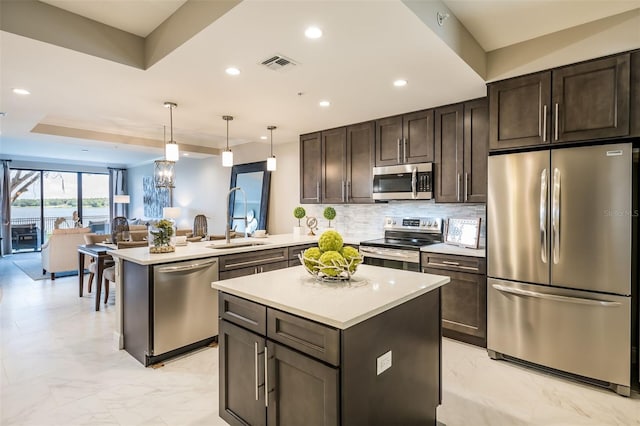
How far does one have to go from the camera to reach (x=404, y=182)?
3.80 metres

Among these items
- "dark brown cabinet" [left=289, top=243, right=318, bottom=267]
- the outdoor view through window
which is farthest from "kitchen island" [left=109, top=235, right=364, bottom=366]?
the outdoor view through window

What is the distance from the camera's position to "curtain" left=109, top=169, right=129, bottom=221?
35.8 ft

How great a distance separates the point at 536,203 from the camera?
2.65 meters

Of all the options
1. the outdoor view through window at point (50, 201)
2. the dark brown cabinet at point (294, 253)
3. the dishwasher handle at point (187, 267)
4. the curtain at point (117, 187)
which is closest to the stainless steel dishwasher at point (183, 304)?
the dishwasher handle at point (187, 267)

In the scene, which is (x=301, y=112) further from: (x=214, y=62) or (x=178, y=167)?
(x=178, y=167)

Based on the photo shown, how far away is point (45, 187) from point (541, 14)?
12117mm

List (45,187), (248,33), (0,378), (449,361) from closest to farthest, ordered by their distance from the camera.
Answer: (248,33), (0,378), (449,361), (45,187)

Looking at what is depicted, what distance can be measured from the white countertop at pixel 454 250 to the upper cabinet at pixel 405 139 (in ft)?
3.17

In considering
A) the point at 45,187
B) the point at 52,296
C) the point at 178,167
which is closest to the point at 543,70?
the point at 52,296

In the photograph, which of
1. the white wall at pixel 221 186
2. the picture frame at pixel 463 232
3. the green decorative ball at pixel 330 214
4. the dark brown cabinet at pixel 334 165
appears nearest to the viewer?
the picture frame at pixel 463 232

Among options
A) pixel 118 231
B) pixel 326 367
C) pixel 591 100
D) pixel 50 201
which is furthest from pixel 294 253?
pixel 50 201

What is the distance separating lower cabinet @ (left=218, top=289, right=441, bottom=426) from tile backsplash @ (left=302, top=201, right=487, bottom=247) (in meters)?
2.01

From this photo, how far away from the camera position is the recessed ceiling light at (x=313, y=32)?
1984mm

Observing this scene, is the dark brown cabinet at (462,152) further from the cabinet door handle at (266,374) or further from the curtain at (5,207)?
the curtain at (5,207)
